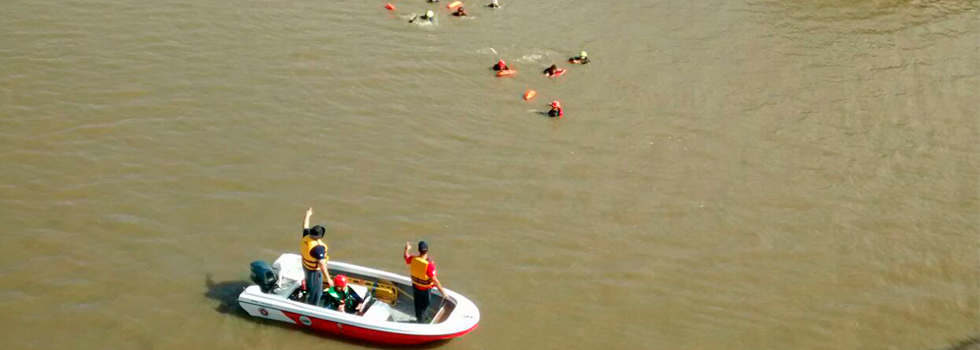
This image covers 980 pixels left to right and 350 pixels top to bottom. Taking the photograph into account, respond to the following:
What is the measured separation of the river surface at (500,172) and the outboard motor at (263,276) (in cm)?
68

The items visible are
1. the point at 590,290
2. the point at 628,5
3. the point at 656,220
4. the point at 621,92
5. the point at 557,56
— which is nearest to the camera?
the point at 590,290

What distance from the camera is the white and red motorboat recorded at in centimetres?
1390

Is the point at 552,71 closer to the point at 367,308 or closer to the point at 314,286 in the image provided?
the point at 367,308

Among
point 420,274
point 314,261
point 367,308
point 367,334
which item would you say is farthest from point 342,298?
point 420,274

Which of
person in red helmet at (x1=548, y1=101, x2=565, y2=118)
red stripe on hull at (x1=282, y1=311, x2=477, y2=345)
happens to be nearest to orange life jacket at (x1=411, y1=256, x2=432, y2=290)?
red stripe on hull at (x1=282, y1=311, x2=477, y2=345)

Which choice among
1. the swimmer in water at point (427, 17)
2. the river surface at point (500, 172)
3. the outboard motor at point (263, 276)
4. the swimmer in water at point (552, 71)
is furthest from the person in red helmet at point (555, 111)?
the outboard motor at point (263, 276)

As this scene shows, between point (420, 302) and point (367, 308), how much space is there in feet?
3.38

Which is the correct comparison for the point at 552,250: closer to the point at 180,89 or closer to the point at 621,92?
the point at 621,92

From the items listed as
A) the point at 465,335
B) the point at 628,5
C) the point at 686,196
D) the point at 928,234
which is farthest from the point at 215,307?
the point at 628,5

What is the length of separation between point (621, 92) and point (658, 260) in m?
7.23

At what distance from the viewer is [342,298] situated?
14422 millimetres

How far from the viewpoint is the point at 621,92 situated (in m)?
23.1

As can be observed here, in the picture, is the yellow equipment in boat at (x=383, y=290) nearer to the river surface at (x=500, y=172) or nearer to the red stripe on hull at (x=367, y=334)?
the red stripe on hull at (x=367, y=334)

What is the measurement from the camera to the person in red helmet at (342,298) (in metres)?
14.4
